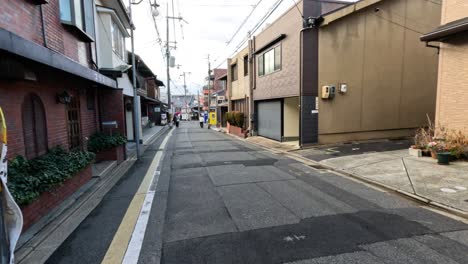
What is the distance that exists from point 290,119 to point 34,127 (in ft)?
40.8

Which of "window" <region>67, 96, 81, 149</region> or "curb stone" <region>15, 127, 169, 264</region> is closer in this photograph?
"curb stone" <region>15, 127, 169, 264</region>

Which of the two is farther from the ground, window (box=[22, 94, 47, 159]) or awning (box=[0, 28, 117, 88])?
awning (box=[0, 28, 117, 88])

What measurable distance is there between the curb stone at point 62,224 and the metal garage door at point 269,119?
34.1 feet

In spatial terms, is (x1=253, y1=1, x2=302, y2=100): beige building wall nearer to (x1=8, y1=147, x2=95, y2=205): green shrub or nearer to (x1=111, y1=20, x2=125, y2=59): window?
(x1=111, y1=20, x2=125, y2=59): window

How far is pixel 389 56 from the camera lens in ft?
41.9

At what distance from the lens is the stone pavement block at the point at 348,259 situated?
120 inches

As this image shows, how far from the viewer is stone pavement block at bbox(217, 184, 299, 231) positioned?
164 inches

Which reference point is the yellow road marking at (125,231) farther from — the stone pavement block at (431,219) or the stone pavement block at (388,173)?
the stone pavement block at (388,173)

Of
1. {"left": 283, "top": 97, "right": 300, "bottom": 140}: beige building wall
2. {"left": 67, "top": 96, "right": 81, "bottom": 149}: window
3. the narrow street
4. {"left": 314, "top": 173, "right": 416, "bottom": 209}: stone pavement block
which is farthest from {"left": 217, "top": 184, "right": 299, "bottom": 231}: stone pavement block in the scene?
{"left": 283, "top": 97, "right": 300, "bottom": 140}: beige building wall

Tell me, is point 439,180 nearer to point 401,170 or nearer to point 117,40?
point 401,170

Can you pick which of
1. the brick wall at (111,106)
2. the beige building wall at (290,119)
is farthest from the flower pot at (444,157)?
the brick wall at (111,106)

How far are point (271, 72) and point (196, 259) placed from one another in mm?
13526

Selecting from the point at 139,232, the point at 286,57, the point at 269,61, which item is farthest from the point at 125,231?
the point at 269,61

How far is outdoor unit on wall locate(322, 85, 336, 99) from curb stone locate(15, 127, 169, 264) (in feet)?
30.7
